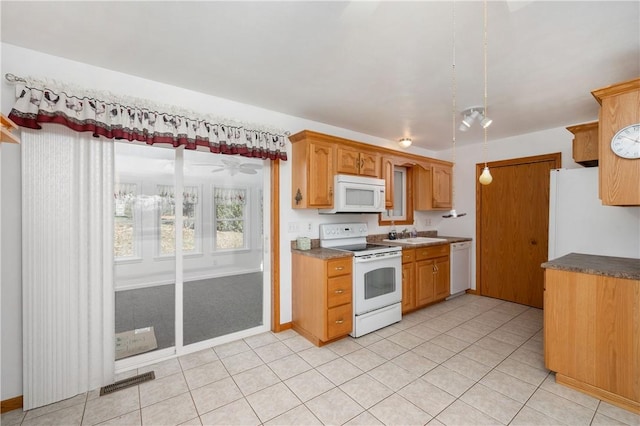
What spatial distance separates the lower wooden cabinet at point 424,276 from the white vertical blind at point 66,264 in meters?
3.06

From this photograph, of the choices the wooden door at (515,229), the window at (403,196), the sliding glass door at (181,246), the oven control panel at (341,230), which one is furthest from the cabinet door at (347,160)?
the wooden door at (515,229)

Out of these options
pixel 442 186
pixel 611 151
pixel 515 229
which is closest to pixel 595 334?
pixel 611 151

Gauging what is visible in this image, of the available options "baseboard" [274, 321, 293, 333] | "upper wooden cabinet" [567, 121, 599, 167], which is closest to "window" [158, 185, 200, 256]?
"baseboard" [274, 321, 293, 333]

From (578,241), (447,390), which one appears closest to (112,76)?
(447,390)

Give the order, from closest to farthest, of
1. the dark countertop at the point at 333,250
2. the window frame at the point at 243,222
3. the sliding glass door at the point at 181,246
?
the sliding glass door at the point at 181,246 < the dark countertop at the point at 333,250 < the window frame at the point at 243,222

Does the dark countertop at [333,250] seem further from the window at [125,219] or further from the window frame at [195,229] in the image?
the window at [125,219]

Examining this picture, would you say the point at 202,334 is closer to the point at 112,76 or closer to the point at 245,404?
the point at 245,404

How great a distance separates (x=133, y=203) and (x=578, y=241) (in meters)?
4.20

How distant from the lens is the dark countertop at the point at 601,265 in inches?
75.5

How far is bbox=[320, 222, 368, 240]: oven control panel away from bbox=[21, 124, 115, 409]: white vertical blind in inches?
82.9

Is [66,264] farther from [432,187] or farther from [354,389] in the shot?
[432,187]

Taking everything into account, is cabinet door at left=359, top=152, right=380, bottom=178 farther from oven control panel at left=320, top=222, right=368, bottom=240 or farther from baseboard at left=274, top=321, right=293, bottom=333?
baseboard at left=274, top=321, right=293, bottom=333

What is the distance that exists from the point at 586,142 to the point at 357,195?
7.43 ft

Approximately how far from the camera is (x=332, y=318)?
279 centimetres
